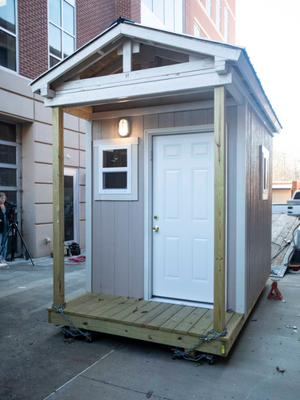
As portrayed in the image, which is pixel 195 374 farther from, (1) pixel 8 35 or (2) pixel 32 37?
(2) pixel 32 37

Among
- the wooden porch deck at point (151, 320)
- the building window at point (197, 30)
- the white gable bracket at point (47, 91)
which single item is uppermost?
the building window at point (197, 30)

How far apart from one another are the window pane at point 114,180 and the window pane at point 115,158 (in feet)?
Answer: 0.35

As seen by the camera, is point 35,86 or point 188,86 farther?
point 35,86

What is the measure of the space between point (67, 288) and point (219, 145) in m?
3.95

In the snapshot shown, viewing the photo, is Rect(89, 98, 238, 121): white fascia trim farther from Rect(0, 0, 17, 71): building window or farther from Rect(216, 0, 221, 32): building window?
Rect(216, 0, 221, 32): building window

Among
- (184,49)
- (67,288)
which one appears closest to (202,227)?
(184,49)

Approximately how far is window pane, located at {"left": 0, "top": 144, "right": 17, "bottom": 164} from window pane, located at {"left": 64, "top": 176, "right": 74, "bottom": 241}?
1665mm

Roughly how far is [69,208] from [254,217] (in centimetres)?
631

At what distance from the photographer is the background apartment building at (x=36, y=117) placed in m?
7.82

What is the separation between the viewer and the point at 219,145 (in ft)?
10.2

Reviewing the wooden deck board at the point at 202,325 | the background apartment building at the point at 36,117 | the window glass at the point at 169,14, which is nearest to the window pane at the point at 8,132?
the background apartment building at the point at 36,117

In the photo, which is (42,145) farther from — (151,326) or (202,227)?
(151,326)

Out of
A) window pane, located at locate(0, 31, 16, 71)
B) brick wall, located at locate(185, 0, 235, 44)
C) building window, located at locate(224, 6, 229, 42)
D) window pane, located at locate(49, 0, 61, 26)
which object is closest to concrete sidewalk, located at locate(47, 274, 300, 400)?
window pane, located at locate(0, 31, 16, 71)

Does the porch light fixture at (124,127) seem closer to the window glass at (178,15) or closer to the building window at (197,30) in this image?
the window glass at (178,15)
